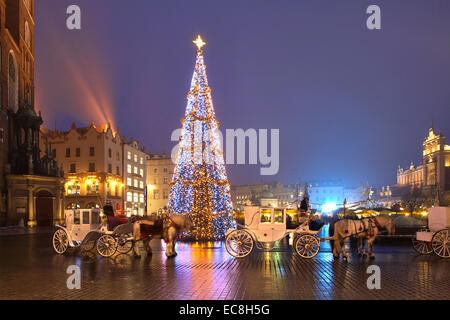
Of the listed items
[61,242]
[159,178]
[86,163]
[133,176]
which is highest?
[86,163]

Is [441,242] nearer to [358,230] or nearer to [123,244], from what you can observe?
[358,230]

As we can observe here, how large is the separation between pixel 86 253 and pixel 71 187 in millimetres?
49391

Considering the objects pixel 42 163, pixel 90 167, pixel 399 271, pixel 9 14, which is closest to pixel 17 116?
pixel 42 163

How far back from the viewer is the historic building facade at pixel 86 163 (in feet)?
202

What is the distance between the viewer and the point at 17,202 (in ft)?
130

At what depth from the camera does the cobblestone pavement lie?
9.04m

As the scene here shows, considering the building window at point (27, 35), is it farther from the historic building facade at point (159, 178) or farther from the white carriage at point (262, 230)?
the white carriage at point (262, 230)

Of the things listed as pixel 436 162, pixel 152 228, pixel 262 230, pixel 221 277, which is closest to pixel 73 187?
pixel 152 228

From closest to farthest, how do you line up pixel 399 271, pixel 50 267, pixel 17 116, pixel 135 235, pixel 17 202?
pixel 399 271 → pixel 50 267 → pixel 135 235 → pixel 17 202 → pixel 17 116

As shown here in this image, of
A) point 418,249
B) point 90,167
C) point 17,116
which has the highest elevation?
point 17,116

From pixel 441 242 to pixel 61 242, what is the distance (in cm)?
1525

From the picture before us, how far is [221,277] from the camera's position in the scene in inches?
431

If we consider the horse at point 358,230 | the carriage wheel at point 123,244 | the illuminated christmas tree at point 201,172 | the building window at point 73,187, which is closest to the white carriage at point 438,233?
the horse at point 358,230
